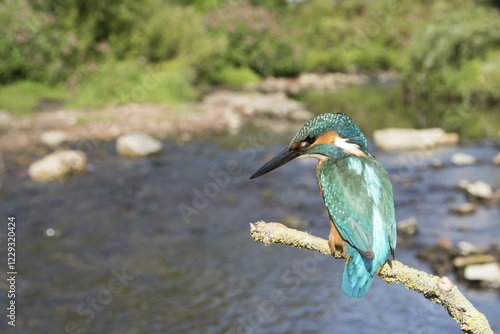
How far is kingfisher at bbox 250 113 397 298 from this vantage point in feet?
7.27

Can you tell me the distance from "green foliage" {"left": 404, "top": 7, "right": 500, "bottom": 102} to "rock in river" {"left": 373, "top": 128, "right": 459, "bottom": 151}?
7047 mm

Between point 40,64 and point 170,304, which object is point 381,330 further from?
point 40,64

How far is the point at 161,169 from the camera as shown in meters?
→ 13.7

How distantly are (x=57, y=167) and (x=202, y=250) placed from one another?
16.3 ft

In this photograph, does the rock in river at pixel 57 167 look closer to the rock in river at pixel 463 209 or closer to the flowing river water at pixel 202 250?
the flowing river water at pixel 202 250

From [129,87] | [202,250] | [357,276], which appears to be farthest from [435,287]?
[129,87]

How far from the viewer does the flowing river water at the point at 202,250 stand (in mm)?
7098

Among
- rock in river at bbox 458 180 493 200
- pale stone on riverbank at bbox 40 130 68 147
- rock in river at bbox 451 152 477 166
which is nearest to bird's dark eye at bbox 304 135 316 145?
rock in river at bbox 458 180 493 200

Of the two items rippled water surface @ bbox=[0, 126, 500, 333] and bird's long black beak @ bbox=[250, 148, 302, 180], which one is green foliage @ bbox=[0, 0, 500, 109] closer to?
rippled water surface @ bbox=[0, 126, 500, 333]

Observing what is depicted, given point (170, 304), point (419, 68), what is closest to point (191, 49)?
point (419, 68)

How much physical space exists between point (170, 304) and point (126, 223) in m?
3.02

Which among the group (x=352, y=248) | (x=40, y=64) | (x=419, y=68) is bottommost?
(x=40, y=64)

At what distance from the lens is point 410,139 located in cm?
1587

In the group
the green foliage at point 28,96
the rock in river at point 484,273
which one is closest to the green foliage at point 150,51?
the green foliage at point 28,96
